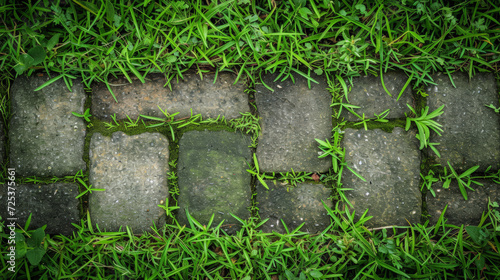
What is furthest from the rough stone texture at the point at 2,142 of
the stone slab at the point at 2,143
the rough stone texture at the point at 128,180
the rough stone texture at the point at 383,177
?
the rough stone texture at the point at 383,177

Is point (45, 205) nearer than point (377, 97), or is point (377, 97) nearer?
point (45, 205)

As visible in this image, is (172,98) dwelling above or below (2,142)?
above

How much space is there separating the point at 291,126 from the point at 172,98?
0.76 m

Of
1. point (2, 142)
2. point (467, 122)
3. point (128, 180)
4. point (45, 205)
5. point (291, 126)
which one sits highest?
point (467, 122)

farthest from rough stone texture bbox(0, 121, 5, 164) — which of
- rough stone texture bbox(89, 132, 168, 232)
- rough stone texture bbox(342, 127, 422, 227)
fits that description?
rough stone texture bbox(342, 127, 422, 227)

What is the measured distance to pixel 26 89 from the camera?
1.64 meters

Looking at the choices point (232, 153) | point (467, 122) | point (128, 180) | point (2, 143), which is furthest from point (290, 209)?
point (2, 143)

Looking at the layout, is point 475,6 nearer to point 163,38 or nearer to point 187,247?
point 163,38

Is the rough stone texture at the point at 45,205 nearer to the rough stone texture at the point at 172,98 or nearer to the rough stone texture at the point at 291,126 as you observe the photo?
the rough stone texture at the point at 172,98

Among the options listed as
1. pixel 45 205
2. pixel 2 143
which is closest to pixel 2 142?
pixel 2 143

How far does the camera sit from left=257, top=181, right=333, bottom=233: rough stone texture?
5.38ft

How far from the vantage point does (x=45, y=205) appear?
1.60m

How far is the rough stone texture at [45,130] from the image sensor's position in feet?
5.29

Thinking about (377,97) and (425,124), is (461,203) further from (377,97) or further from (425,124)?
(377,97)
